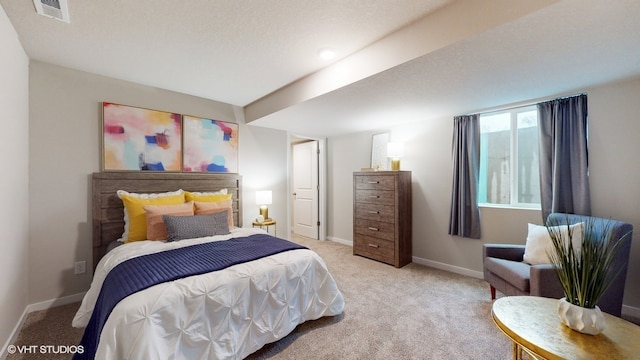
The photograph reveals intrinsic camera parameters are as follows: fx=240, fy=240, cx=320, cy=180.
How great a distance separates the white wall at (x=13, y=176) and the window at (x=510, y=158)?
4560mm

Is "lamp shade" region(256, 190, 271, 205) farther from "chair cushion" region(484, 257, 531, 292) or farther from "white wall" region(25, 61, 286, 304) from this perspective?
"chair cushion" region(484, 257, 531, 292)

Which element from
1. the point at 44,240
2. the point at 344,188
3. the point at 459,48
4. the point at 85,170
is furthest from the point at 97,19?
the point at 344,188

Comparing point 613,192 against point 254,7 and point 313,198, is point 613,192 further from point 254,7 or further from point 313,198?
point 313,198

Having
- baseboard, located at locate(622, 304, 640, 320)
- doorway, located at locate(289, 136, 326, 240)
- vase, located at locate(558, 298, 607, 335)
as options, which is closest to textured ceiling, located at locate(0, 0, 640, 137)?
vase, located at locate(558, 298, 607, 335)

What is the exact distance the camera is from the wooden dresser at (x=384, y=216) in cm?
343

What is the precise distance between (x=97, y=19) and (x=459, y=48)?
2.56 metres

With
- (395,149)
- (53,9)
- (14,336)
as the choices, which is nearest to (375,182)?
(395,149)

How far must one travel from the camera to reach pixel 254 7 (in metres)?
1.57

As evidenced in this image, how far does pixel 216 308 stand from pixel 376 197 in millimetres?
2692

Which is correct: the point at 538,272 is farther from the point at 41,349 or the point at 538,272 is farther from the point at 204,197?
the point at 41,349

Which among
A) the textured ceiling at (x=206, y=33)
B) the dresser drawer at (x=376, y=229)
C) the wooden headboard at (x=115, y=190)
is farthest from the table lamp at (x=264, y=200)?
the textured ceiling at (x=206, y=33)

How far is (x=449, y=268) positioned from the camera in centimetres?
333

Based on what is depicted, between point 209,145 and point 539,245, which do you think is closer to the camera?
point 539,245

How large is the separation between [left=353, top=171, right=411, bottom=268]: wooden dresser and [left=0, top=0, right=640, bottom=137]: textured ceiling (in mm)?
1171
